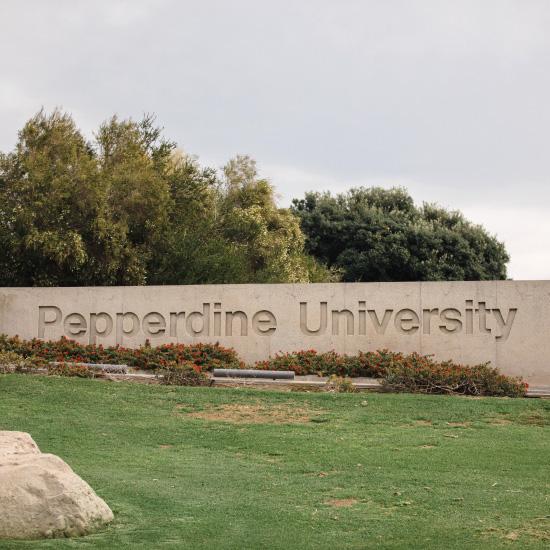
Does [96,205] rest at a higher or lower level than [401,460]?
higher

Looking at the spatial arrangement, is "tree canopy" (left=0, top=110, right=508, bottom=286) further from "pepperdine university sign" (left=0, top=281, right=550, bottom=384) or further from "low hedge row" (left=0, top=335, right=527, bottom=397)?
"low hedge row" (left=0, top=335, right=527, bottom=397)

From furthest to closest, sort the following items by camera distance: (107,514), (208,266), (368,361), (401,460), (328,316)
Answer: (208,266) < (328,316) < (368,361) < (401,460) < (107,514)

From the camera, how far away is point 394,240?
168ft

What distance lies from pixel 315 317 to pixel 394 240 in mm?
31259

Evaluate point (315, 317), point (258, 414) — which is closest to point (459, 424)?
point (258, 414)

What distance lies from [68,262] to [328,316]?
9.97m

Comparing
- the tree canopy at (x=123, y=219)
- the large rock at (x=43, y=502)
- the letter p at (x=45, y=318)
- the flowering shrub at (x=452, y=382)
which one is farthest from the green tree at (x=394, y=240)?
the large rock at (x=43, y=502)

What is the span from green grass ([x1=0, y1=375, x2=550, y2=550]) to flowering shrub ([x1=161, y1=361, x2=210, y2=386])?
1003mm

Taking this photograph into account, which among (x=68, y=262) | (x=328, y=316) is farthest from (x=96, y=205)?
(x=328, y=316)

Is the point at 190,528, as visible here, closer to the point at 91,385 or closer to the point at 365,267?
the point at 91,385

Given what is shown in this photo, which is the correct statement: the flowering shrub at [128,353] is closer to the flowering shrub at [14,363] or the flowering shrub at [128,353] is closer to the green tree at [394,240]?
the flowering shrub at [14,363]

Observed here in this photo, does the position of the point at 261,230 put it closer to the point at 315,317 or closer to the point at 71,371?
the point at 315,317

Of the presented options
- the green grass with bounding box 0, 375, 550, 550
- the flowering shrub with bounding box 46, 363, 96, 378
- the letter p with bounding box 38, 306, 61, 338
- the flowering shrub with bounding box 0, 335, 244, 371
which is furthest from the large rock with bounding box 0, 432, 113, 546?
the letter p with bounding box 38, 306, 61, 338

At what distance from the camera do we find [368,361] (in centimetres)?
1878
